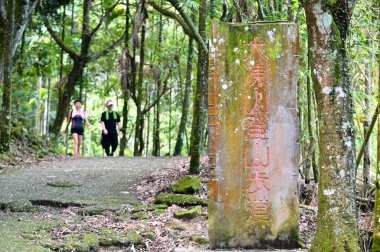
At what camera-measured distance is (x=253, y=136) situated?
559cm

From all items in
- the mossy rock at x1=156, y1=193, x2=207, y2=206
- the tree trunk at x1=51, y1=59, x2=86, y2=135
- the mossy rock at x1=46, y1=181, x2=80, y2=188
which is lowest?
the mossy rock at x1=156, y1=193, x2=207, y2=206

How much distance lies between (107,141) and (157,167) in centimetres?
323

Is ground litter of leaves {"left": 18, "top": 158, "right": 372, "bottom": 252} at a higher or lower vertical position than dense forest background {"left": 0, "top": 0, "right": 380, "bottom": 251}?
lower

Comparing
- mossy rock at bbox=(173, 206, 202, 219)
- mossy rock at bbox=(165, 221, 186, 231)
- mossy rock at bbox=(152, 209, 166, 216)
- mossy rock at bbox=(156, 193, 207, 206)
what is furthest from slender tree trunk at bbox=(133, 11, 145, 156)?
mossy rock at bbox=(165, 221, 186, 231)

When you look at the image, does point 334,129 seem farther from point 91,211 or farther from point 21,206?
point 21,206

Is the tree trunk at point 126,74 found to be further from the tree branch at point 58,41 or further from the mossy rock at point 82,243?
the mossy rock at point 82,243

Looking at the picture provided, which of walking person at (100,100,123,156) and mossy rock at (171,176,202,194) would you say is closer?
mossy rock at (171,176,202,194)

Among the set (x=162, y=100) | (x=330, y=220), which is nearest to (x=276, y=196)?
(x=330, y=220)

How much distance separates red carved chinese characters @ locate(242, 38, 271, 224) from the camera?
556 cm

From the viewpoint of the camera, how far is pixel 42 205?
24.1 feet

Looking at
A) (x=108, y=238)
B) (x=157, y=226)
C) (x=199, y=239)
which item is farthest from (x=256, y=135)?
(x=108, y=238)

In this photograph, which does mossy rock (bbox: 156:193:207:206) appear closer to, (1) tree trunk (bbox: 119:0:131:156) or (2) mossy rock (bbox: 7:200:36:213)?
(2) mossy rock (bbox: 7:200:36:213)

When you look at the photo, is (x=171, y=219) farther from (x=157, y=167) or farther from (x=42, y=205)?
(x=157, y=167)

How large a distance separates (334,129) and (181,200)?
3.49 metres
